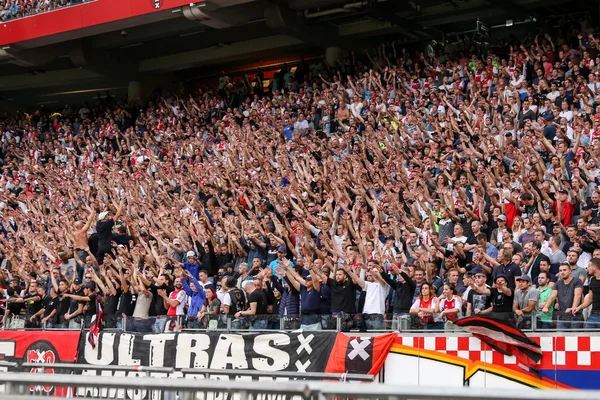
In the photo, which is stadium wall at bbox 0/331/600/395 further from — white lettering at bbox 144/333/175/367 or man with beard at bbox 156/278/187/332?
man with beard at bbox 156/278/187/332

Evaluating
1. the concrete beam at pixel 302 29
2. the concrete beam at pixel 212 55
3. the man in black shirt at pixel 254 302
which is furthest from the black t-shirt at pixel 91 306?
the concrete beam at pixel 212 55

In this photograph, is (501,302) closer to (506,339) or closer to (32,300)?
(506,339)

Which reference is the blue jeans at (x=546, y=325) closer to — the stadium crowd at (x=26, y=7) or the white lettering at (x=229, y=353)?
the white lettering at (x=229, y=353)

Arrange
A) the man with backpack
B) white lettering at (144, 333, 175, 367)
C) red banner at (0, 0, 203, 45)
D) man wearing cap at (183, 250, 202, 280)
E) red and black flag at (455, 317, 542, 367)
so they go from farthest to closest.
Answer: red banner at (0, 0, 203, 45), man wearing cap at (183, 250, 202, 280), the man with backpack, white lettering at (144, 333, 175, 367), red and black flag at (455, 317, 542, 367)

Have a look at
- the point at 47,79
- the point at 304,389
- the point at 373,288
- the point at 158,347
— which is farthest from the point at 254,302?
the point at 47,79

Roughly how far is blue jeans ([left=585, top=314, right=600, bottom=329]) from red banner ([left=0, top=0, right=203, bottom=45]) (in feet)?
55.6

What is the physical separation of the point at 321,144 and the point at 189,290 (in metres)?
6.28

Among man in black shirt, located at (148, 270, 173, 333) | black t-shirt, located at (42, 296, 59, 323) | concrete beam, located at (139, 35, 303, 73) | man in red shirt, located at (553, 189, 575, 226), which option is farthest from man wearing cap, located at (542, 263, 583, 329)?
concrete beam, located at (139, 35, 303, 73)

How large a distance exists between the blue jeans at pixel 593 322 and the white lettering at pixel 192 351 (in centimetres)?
574

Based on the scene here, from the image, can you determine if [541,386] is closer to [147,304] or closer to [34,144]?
[147,304]

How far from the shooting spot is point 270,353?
13477 millimetres

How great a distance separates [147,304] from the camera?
55.5ft

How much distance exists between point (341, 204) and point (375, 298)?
12.9 ft

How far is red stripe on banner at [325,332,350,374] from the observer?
12745mm
